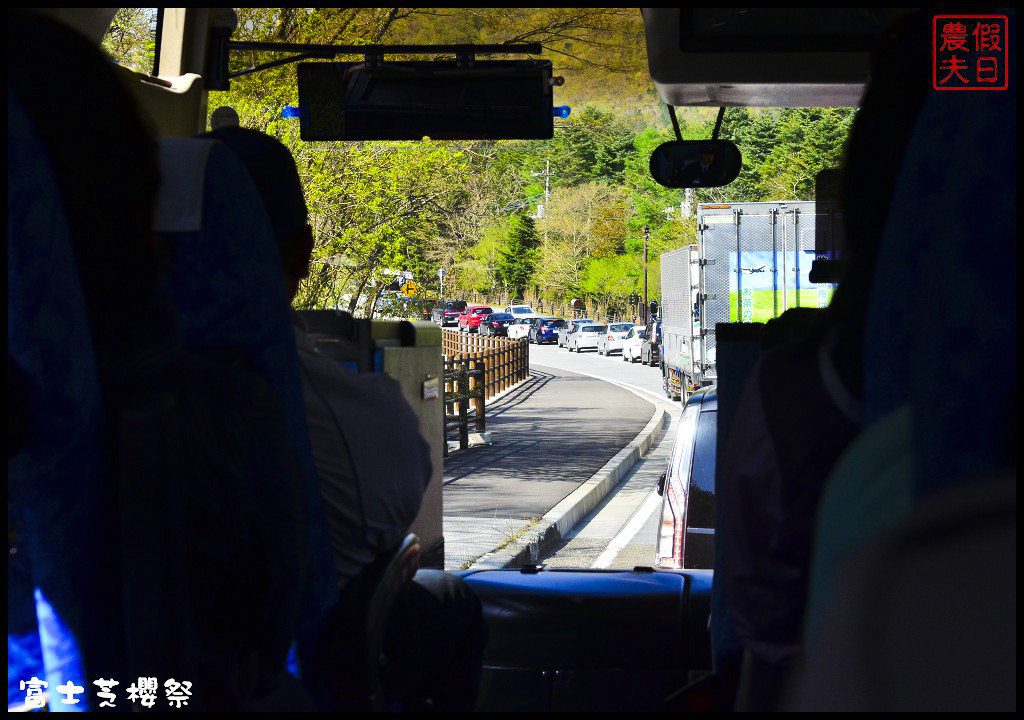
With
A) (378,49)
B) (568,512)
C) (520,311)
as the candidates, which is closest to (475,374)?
(568,512)

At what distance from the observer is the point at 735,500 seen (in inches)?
68.6

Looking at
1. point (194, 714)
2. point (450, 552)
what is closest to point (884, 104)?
point (194, 714)

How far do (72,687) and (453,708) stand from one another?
4.19ft

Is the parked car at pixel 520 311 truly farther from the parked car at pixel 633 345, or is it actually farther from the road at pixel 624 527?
the road at pixel 624 527

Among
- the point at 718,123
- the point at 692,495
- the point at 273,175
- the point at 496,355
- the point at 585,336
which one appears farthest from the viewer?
the point at 585,336

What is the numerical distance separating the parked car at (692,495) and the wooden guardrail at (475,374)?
1.59 m

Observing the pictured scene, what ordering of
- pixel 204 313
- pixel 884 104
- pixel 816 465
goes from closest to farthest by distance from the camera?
pixel 884 104, pixel 816 465, pixel 204 313

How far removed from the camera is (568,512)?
12633 millimetres

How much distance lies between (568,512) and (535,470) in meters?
4.27

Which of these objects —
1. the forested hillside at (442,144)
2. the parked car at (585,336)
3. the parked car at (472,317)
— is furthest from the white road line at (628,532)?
the parked car at (472,317)

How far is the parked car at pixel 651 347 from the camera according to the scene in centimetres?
4656

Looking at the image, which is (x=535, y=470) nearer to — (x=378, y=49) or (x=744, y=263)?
(x=744, y=263)

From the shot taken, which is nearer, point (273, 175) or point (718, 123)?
point (273, 175)

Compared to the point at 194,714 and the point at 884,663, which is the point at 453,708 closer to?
the point at 194,714
